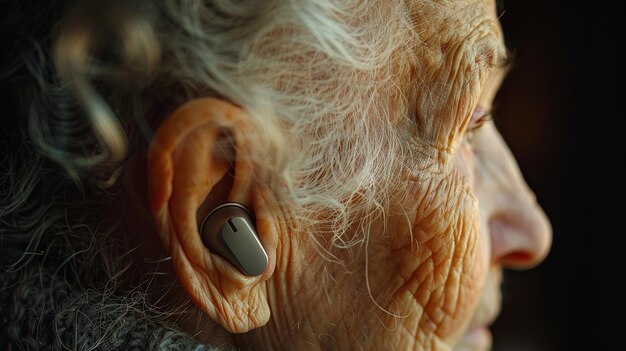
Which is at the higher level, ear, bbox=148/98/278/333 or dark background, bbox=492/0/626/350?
ear, bbox=148/98/278/333

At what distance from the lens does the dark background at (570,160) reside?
7.30 feet

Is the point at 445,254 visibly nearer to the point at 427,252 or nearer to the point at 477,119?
the point at 427,252

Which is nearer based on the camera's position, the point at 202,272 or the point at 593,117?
the point at 202,272

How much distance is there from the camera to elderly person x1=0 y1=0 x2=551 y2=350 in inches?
31.5

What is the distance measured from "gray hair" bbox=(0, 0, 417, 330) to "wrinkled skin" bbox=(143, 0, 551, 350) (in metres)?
0.03

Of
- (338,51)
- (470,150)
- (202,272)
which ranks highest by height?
(338,51)

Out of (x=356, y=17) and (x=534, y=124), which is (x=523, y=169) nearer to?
(x=534, y=124)

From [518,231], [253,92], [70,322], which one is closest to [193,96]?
[253,92]

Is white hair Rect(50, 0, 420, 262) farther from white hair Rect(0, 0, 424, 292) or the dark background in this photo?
the dark background

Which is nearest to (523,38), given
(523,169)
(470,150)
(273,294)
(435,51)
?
(523,169)

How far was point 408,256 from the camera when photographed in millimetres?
946

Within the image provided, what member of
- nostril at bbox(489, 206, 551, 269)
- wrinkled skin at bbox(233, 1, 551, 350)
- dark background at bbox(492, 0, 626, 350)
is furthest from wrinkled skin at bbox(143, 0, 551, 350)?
dark background at bbox(492, 0, 626, 350)

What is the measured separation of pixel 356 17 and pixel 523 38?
1.63m

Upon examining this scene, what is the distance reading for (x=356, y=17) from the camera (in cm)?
85
